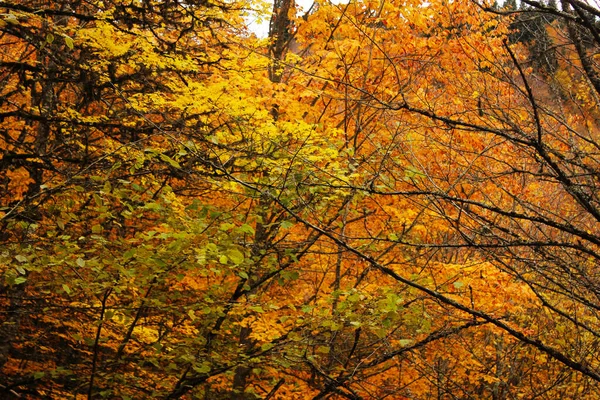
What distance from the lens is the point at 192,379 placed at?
639 centimetres

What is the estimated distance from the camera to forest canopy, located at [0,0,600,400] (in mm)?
3246

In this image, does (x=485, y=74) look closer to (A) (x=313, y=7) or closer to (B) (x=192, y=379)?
(B) (x=192, y=379)

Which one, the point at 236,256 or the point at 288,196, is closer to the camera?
the point at 236,256

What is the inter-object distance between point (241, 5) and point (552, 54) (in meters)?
3.98

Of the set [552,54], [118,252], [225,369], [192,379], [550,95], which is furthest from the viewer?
[192,379]

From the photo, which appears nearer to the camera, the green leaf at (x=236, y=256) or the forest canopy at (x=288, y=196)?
the forest canopy at (x=288, y=196)

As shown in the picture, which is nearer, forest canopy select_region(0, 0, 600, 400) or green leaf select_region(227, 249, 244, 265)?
forest canopy select_region(0, 0, 600, 400)

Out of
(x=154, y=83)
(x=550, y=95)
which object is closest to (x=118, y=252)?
(x=154, y=83)

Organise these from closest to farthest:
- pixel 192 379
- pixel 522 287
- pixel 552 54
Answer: pixel 552 54, pixel 192 379, pixel 522 287

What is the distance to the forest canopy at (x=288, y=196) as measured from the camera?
3246 millimetres

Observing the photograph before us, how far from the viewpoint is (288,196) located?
13.2ft

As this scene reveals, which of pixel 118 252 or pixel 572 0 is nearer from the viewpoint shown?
pixel 572 0

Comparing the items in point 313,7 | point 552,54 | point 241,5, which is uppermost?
point 313,7

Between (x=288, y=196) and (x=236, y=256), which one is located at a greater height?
(x=288, y=196)
